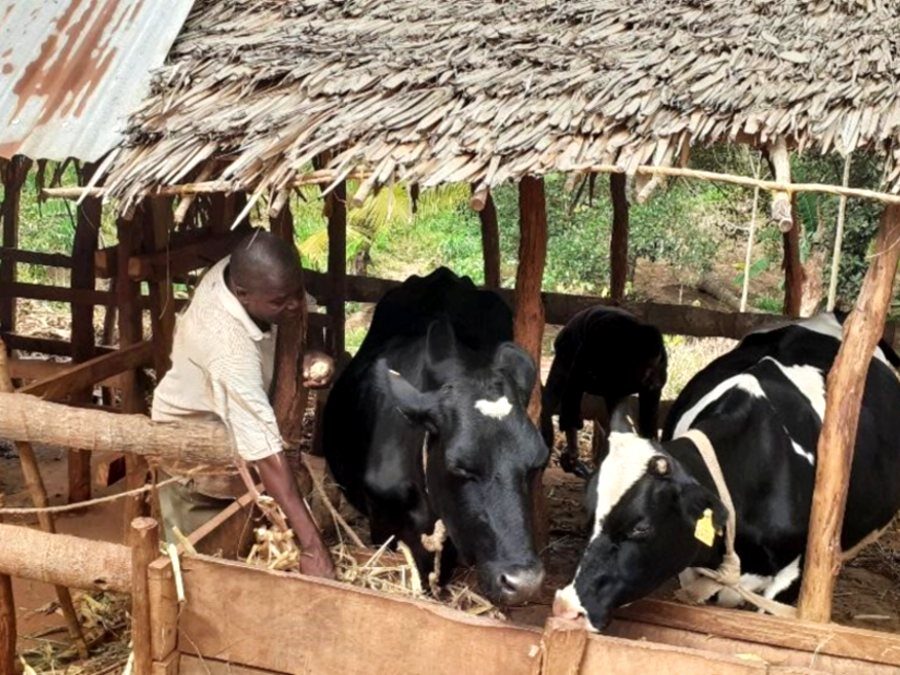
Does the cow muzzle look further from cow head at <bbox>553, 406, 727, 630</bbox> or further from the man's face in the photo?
the man's face

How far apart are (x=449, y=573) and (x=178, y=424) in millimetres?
1308

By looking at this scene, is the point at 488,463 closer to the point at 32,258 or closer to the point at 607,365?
the point at 607,365

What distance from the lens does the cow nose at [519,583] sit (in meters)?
3.81

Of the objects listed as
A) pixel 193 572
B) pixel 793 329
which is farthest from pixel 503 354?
pixel 793 329

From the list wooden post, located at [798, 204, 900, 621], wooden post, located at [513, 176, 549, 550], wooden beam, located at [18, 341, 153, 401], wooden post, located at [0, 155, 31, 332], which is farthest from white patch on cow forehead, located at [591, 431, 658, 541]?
wooden post, located at [0, 155, 31, 332]

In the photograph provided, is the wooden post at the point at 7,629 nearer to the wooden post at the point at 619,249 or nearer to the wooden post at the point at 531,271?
the wooden post at the point at 531,271

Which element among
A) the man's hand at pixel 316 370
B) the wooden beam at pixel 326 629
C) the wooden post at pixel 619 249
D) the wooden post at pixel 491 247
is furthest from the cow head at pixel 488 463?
the wooden post at pixel 619 249

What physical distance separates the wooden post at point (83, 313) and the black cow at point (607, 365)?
3.11m

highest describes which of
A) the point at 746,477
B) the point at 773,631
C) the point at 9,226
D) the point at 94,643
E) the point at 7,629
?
the point at 9,226

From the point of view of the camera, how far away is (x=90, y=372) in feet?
20.2

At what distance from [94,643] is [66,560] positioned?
4.75 feet

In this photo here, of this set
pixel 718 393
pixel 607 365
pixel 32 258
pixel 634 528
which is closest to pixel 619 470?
pixel 634 528

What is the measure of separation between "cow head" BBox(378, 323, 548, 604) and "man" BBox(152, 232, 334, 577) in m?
0.53

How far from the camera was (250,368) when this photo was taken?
14.4 ft
